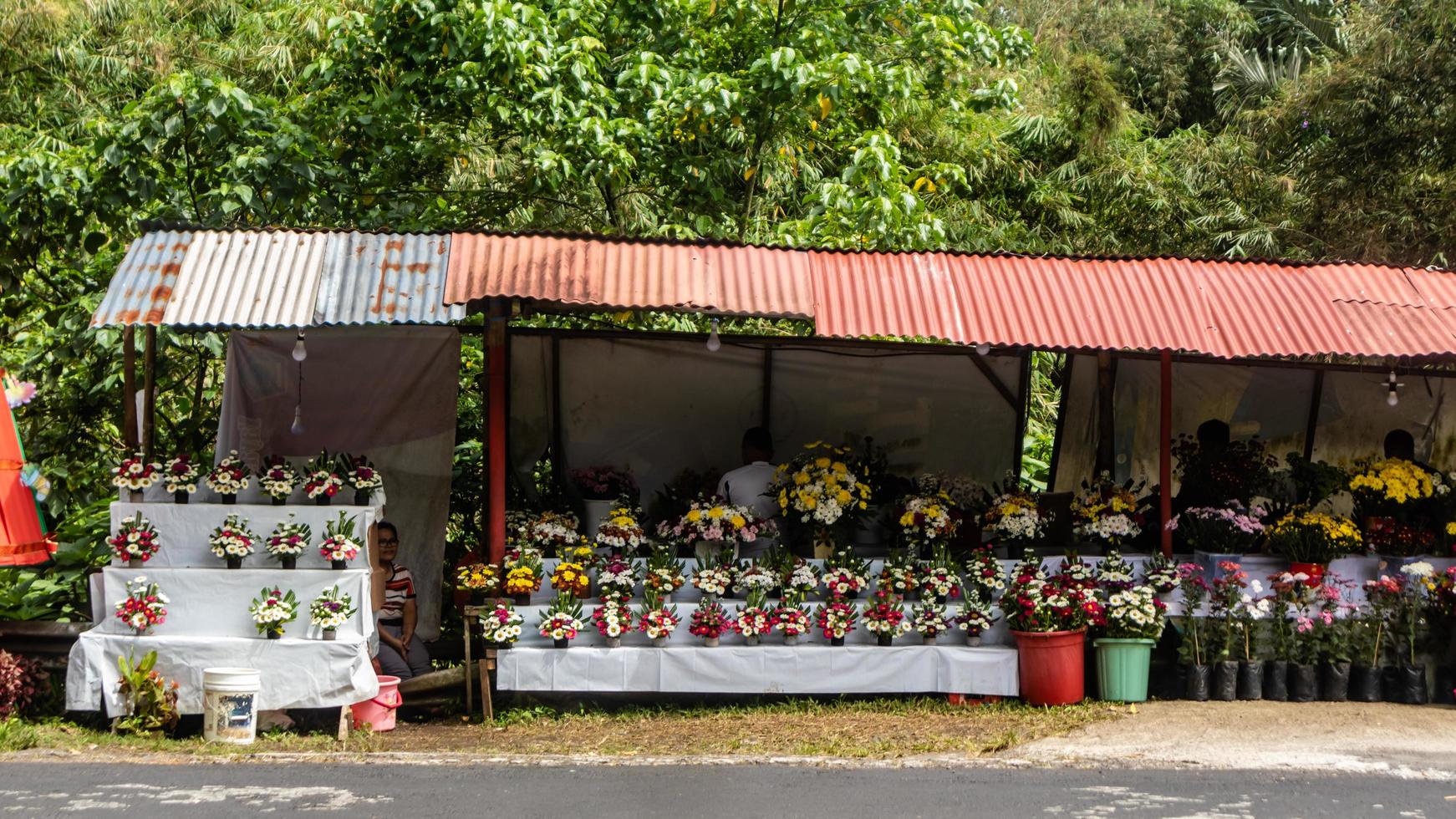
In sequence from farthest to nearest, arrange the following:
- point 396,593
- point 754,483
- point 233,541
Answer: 1. point 754,483
2. point 396,593
3. point 233,541

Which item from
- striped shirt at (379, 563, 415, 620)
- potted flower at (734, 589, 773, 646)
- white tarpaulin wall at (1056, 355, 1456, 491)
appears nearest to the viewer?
→ potted flower at (734, 589, 773, 646)

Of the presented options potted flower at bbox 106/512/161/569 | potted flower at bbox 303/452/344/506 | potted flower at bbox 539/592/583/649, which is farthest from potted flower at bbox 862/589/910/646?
potted flower at bbox 106/512/161/569

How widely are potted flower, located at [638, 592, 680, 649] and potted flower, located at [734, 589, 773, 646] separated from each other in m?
0.41

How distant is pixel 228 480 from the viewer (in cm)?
805

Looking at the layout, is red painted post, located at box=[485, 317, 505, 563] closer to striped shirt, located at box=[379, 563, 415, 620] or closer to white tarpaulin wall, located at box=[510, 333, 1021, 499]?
striped shirt, located at box=[379, 563, 415, 620]

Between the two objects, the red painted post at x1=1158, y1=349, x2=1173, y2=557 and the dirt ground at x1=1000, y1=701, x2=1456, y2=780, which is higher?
the red painted post at x1=1158, y1=349, x2=1173, y2=557

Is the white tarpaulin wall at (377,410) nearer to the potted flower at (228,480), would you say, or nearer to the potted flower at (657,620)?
the potted flower at (228,480)

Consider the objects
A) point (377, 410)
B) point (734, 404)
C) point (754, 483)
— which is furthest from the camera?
point (734, 404)

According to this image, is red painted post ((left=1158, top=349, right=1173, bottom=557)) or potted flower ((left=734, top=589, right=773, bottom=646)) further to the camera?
red painted post ((left=1158, top=349, right=1173, bottom=557))

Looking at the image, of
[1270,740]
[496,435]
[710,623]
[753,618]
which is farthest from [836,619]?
[1270,740]

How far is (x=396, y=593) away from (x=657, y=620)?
2.03m

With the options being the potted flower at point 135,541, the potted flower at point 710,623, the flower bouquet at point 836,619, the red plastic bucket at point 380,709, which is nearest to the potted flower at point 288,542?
the potted flower at point 135,541

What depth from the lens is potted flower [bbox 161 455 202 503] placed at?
26.2 feet

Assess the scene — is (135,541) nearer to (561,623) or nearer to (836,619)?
(561,623)
